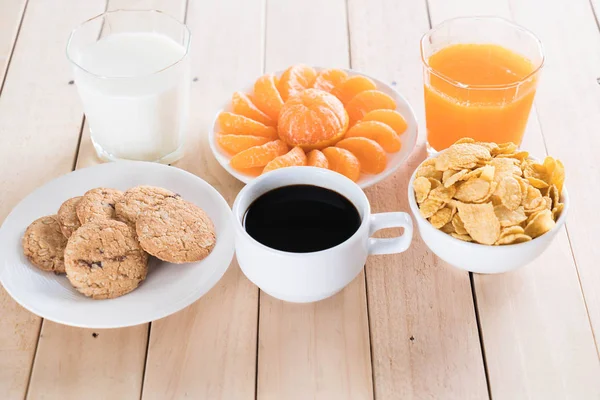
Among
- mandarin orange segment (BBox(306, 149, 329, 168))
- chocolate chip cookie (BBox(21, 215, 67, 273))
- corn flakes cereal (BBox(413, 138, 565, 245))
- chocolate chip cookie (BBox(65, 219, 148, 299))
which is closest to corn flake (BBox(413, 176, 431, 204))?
corn flakes cereal (BBox(413, 138, 565, 245))

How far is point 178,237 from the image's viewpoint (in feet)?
3.43

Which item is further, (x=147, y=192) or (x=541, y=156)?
(x=541, y=156)

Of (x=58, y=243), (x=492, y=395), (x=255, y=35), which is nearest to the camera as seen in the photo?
(x=492, y=395)

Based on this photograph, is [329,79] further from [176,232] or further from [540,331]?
[540,331]

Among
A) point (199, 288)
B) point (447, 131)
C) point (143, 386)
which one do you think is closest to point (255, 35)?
point (447, 131)

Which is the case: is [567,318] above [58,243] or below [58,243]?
below

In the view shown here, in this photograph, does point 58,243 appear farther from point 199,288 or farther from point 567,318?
point 567,318

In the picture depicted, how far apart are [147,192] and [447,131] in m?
0.55

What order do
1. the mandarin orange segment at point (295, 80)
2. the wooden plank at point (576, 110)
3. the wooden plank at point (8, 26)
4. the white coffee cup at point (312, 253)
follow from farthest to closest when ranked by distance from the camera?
the wooden plank at point (8, 26), the mandarin orange segment at point (295, 80), the wooden plank at point (576, 110), the white coffee cup at point (312, 253)

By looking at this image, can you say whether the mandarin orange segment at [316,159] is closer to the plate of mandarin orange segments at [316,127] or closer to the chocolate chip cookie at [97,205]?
the plate of mandarin orange segments at [316,127]

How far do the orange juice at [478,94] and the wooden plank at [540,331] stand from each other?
0.23 meters

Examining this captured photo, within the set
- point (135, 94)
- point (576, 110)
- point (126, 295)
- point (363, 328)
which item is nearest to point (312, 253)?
point (363, 328)

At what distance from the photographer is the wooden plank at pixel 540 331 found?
3.17ft

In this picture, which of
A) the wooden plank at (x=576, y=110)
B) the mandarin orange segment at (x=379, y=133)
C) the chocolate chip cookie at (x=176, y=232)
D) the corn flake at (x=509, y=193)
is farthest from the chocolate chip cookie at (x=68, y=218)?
the wooden plank at (x=576, y=110)
